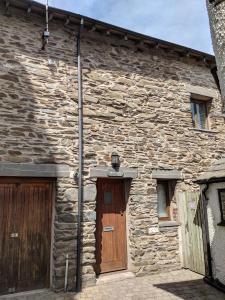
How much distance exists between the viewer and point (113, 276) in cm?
633

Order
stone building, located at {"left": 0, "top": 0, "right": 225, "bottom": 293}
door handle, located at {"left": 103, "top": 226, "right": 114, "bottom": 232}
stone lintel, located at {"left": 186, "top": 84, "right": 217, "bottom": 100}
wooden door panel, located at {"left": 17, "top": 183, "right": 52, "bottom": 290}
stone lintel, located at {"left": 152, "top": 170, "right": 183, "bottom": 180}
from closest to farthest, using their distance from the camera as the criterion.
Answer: wooden door panel, located at {"left": 17, "top": 183, "right": 52, "bottom": 290} → stone building, located at {"left": 0, "top": 0, "right": 225, "bottom": 293} → door handle, located at {"left": 103, "top": 226, "right": 114, "bottom": 232} → stone lintel, located at {"left": 152, "top": 170, "right": 183, "bottom": 180} → stone lintel, located at {"left": 186, "top": 84, "right": 217, "bottom": 100}

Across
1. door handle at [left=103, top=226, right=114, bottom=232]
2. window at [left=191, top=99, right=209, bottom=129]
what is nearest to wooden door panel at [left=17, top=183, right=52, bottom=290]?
door handle at [left=103, top=226, right=114, bottom=232]

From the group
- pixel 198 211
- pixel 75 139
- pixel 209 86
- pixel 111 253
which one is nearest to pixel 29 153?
pixel 75 139

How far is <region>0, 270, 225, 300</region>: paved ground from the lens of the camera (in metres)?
5.14

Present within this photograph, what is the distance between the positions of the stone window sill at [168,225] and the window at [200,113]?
314 cm

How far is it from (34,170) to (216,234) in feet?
13.5

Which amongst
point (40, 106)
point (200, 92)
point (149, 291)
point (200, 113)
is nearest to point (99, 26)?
point (40, 106)

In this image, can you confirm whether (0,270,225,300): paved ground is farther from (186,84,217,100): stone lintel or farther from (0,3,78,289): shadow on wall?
(186,84,217,100): stone lintel

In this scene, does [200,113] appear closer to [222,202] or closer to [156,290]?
[222,202]

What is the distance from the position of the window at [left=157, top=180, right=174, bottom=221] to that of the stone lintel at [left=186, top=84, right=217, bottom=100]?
298cm

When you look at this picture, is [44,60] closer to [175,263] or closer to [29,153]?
[29,153]

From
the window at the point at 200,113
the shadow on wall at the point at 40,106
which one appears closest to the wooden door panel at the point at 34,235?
the shadow on wall at the point at 40,106

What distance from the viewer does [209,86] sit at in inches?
348

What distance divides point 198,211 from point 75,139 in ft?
11.4
